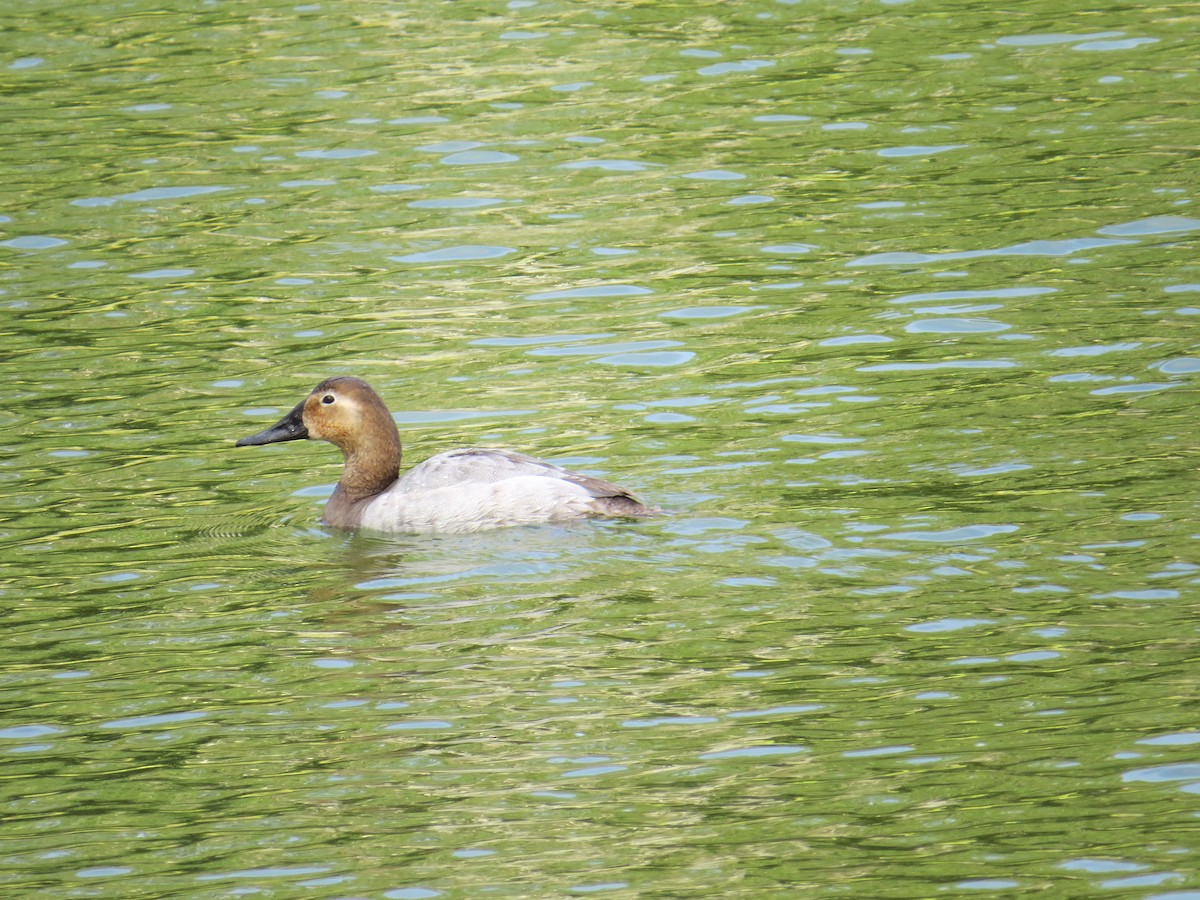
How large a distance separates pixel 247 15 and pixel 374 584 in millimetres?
11956

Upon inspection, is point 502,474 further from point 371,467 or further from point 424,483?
point 371,467

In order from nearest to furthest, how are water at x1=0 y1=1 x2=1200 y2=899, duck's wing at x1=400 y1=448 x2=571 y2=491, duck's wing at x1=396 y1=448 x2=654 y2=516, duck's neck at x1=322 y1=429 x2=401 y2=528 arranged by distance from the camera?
water at x1=0 y1=1 x2=1200 y2=899
duck's wing at x1=396 y1=448 x2=654 y2=516
duck's wing at x1=400 y1=448 x2=571 y2=491
duck's neck at x1=322 y1=429 x2=401 y2=528

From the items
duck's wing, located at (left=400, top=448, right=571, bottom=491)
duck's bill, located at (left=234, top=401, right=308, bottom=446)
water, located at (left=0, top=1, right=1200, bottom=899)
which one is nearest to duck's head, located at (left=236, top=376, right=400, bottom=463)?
duck's bill, located at (left=234, top=401, right=308, bottom=446)

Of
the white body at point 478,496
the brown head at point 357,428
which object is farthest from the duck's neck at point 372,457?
the white body at point 478,496

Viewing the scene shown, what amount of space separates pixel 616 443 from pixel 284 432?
1807 mm

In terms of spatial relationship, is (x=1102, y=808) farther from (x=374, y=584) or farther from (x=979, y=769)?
(x=374, y=584)

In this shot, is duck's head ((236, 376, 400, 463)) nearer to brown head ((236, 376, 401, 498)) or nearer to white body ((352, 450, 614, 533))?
brown head ((236, 376, 401, 498))

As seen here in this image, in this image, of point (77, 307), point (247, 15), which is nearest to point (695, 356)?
point (77, 307)

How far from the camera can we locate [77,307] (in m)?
13.7

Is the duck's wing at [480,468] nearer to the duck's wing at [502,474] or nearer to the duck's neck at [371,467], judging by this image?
the duck's wing at [502,474]

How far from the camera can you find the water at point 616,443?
6477 millimetres

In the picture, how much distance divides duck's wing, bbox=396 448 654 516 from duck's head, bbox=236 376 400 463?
1.59 feet

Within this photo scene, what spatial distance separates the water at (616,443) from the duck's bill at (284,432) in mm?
311

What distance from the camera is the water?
255 inches
